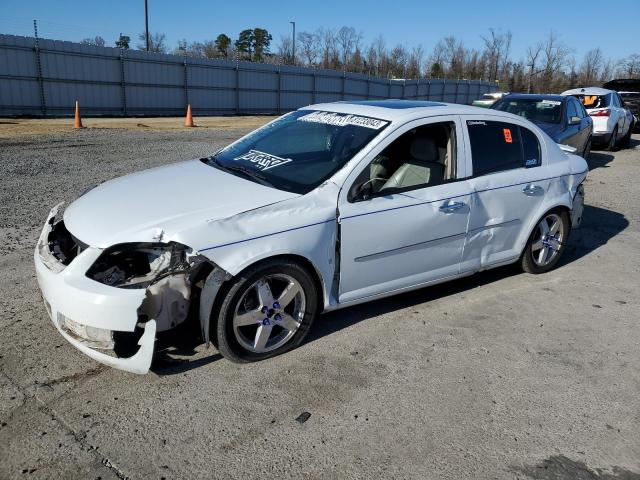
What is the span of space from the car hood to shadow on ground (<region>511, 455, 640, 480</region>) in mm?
2107

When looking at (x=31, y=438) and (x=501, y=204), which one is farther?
(x=501, y=204)

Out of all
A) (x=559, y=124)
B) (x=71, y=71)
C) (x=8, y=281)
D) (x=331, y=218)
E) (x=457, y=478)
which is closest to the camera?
(x=457, y=478)

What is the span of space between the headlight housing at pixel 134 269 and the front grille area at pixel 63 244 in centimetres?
18

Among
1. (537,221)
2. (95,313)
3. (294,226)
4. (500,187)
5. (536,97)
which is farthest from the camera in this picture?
(536,97)

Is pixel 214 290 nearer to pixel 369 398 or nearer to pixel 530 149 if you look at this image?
pixel 369 398

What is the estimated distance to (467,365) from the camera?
12.2 ft

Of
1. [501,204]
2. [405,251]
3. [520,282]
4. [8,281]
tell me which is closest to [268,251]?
[405,251]

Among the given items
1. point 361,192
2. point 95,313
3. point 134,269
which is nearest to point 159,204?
point 134,269

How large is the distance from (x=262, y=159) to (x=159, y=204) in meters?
1.09

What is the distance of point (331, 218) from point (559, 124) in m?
8.11

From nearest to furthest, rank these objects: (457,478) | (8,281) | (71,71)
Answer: (457,478) < (8,281) < (71,71)

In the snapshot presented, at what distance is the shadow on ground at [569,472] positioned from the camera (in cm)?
271

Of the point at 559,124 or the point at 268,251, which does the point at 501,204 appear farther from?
the point at 559,124

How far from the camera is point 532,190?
4969 mm
